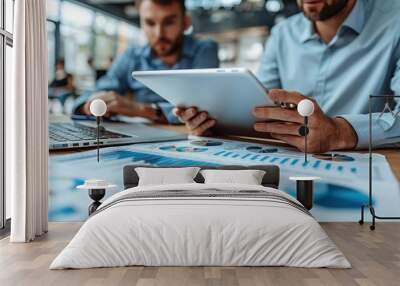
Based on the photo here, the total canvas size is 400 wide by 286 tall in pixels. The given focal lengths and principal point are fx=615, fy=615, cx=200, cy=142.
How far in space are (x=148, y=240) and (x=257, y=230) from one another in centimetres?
78

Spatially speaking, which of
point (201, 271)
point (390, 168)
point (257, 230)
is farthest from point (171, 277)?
point (390, 168)

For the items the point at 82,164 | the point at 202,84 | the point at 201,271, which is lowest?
the point at 201,271

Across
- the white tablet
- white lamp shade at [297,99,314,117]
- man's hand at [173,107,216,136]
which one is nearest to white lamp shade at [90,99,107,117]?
the white tablet

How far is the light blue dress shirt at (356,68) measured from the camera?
673 centimetres

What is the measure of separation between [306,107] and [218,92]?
95 centimetres

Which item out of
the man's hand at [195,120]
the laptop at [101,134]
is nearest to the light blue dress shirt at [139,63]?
the laptop at [101,134]

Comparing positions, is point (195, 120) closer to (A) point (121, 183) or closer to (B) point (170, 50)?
(B) point (170, 50)

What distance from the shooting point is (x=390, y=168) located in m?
6.79

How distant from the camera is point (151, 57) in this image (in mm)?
7125

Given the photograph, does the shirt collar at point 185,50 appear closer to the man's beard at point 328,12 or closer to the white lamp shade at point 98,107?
the white lamp shade at point 98,107

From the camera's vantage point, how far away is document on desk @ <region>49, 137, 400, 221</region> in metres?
6.78

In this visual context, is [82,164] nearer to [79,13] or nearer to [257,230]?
[79,13]

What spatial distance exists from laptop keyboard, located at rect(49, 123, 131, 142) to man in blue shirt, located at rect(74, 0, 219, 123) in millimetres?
190

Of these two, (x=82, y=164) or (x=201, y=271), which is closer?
(x=201, y=271)
